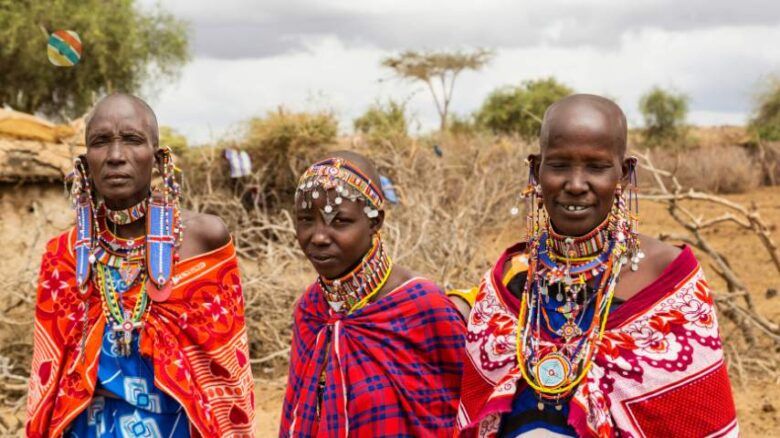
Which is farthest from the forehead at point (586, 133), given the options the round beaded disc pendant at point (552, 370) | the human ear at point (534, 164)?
the round beaded disc pendant at point (552, 370)

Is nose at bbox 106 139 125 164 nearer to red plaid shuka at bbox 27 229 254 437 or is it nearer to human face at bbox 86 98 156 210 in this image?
human face at bbox 86 98 156 210

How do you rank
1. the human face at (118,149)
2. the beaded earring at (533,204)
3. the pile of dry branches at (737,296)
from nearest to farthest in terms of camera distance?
1. the beaded earring at (533,204)
2. the human face at (118,149)
3. the pile of dry branches at (737,296)

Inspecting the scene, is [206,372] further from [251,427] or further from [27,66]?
[27,66]

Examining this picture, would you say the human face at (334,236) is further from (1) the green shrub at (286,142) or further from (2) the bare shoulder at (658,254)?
(1) the green shrub at (286,142)

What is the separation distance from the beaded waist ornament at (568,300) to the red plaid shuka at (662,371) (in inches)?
1.7

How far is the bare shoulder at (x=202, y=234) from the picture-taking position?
293 centimetres

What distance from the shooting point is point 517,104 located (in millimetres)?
26203

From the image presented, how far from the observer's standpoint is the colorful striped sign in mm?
3617

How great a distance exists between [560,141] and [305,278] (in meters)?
4.70

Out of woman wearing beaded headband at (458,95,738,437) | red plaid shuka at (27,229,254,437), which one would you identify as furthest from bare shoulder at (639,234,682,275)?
red plaid shuka at (27,229,254,437)

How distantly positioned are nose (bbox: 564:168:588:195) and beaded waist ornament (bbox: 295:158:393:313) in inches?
30.5

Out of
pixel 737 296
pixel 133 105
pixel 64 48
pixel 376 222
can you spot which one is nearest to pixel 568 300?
pixel 376 222

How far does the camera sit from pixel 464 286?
620 cm

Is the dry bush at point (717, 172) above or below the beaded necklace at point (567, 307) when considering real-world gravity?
below
